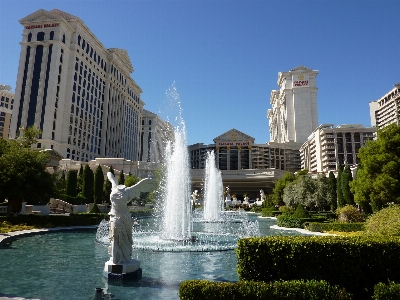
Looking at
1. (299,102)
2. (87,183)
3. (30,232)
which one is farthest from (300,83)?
(30,232)

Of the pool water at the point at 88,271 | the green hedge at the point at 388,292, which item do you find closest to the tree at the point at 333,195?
the pool water at the point at 88,271

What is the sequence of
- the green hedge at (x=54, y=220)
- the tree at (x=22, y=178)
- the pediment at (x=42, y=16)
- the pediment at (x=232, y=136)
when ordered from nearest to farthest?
the green hedge at (x=54, y=220) < the tree at (x=22, y=178) < the pediment at (x=42, y=16) < the pediment at (x=232, y=136)

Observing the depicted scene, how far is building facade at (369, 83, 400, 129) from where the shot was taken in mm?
112188

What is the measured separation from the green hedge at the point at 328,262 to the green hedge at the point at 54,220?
2170cm

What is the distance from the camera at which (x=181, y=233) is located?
746 inches

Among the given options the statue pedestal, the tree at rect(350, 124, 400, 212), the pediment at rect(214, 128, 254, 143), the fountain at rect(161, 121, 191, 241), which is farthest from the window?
the statue pedestal

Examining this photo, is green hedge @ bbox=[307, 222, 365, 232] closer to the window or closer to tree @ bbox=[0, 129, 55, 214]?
tree @ bbox=[0, 129, 55, 214]

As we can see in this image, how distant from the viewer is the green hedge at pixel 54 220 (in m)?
23.6

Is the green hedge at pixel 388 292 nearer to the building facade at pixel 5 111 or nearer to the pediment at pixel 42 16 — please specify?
the pediment at pixel 42 16

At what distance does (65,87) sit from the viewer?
272 ft

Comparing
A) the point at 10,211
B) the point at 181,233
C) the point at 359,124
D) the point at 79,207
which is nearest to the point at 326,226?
the point at 181,233

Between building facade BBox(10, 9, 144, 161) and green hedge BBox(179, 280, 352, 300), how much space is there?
79.0 meters

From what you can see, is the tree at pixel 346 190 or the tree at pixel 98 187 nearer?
the tree at pixel 346 190

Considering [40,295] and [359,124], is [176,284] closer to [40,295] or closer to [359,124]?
[40,295]
